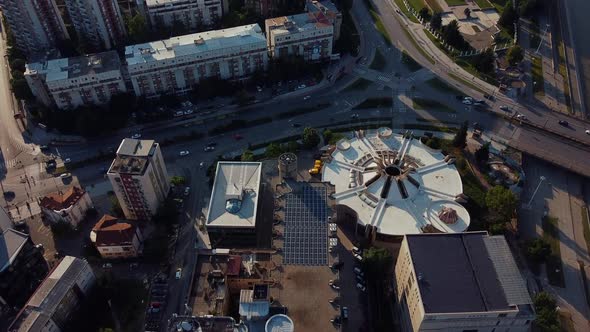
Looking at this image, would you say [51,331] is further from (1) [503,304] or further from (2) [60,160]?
(1) [503,304]

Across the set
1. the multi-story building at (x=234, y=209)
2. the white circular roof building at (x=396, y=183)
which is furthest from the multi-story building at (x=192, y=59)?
the multi-story building at (x=234, y=209)

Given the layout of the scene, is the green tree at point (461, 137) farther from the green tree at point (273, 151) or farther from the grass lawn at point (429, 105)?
the green tree at point (273, 151)

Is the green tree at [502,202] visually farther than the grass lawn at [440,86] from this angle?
No

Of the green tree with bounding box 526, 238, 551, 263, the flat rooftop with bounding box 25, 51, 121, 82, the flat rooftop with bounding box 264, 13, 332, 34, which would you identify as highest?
the flat rooftop with bounding box 264, 13, 332, 34

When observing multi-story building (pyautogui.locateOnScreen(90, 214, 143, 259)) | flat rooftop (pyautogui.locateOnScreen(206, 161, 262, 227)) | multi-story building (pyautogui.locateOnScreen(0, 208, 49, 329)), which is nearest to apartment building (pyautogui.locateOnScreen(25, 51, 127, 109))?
multi-story building (pyautogui.locateOnScreen(0, 208, 49, 329))

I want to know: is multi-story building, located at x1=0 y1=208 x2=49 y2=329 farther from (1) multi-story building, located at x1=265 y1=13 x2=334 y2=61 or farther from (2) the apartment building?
(1) multi-story building, located at x1=265 y1=13 x2=334 y2=61

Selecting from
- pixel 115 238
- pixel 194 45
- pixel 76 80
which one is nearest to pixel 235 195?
pixel 115 238

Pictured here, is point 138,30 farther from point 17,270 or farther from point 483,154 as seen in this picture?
point 483,154
